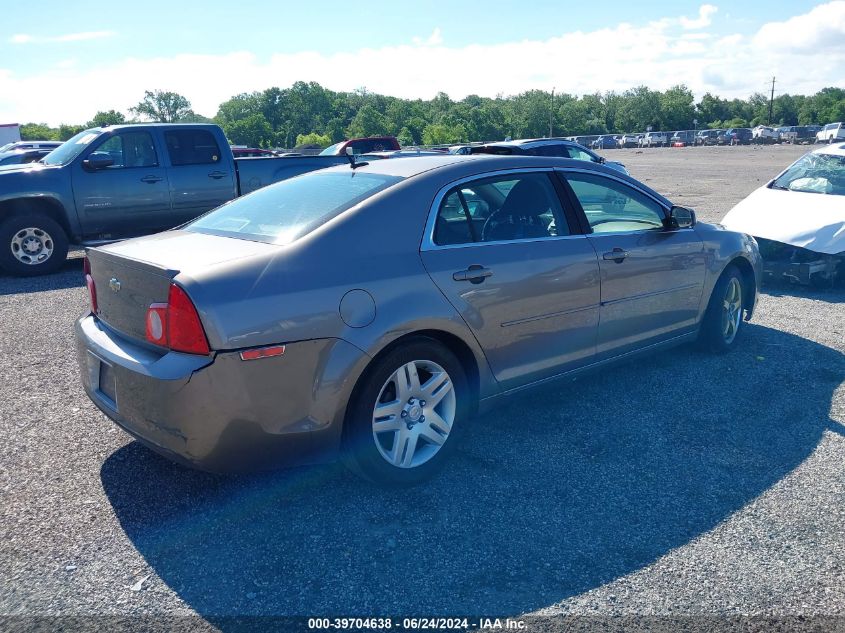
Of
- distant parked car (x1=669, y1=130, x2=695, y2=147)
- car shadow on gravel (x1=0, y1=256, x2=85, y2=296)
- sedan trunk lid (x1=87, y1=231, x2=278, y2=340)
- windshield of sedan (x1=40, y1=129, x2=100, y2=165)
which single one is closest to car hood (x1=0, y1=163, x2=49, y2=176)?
windshield of sedan (x1=40, y1=129, x2=100, y2=165)

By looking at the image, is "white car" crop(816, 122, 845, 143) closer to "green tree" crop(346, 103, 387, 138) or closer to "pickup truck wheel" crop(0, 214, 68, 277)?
"green tree" crop(346, 103, 387, 138)

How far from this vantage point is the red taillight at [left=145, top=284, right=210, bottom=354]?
3.10 m

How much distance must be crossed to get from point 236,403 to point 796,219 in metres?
7.26

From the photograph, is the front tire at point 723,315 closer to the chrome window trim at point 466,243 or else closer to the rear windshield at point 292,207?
the chrome window trim at point 466,243

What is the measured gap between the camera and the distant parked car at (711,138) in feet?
271

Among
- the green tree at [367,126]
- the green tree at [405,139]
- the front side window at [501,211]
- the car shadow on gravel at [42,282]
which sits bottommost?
the car shadow on gravel at [42,282]

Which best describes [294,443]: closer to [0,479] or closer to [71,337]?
[0,479]

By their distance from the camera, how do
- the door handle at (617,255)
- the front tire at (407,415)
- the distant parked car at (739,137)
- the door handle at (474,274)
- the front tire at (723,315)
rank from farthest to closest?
1. the distant parked car at (739,137)
2. the front tire at (723,315)
3. the door handle at (617,255)
4. the door handle at (474,274)
5. the front tire at (407,415)

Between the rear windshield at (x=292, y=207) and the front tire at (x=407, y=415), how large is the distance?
32.0 inches

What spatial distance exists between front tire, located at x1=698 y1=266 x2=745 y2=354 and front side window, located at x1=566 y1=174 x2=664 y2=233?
0.92m

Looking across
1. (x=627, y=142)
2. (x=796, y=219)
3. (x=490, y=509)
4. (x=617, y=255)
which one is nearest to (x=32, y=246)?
(x=617, y=255)

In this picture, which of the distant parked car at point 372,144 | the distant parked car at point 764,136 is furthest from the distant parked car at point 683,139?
the distant parked car at point 372,144

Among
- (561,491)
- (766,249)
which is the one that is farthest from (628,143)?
→ (561,491)

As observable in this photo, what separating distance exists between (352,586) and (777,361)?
422 centimetres
